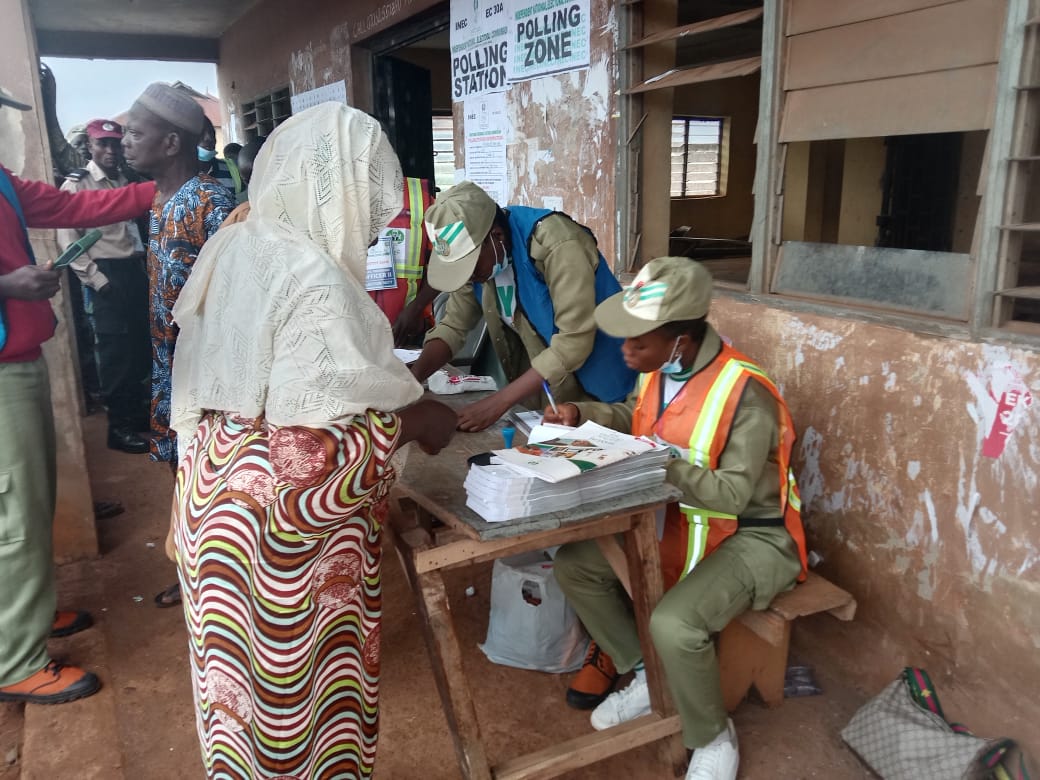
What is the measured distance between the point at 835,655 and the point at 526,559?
110cm

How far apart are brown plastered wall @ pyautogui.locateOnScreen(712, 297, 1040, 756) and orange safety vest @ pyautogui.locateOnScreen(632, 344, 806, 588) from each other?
361 mm

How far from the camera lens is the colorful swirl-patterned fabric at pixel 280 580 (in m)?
1.51

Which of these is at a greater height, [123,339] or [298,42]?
[298,42]

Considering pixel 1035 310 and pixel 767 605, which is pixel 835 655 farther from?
pixel 1035 310

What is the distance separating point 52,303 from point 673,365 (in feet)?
9.31

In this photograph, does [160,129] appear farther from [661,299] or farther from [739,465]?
[739,465]

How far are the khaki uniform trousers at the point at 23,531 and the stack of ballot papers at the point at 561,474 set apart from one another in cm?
169

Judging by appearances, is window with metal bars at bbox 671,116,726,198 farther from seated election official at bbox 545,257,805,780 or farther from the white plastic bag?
seated election official at bbox 545,257,805,780

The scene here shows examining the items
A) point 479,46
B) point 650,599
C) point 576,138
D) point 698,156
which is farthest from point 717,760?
point 698,156

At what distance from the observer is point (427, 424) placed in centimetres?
174

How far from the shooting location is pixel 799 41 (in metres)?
2.63

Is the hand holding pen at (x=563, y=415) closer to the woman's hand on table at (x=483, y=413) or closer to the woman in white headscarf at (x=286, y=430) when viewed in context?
the woman's hand on table at (x=483, y=413)

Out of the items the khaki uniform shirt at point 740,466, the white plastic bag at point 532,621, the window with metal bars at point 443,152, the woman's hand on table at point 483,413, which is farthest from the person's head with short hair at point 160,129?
the window with metal bars at point 443,152

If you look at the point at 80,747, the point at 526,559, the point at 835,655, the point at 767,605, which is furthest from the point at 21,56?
the point at 835,655
